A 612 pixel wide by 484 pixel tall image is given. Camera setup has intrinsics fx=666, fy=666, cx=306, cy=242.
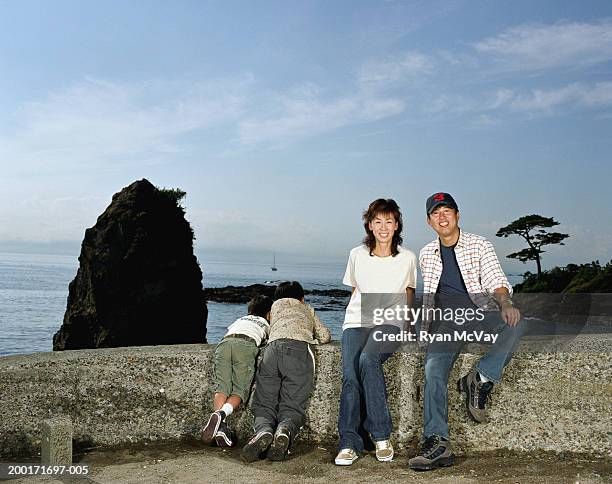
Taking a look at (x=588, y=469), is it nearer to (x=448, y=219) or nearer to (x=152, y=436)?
(x=448, y=219)

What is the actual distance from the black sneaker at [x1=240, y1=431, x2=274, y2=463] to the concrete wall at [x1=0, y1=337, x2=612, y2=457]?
0.45 meters

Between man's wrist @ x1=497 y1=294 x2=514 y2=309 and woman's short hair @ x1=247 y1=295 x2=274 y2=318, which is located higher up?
man's wrist @ x1=497 y1=294 x2=514 y2=309

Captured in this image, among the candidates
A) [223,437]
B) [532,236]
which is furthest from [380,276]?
[532,236]

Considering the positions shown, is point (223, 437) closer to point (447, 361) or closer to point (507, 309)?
point (447, 361)

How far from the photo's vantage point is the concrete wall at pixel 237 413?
412cm

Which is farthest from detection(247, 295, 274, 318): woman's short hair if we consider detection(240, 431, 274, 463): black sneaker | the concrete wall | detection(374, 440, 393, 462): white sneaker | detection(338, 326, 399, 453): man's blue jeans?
detection(374, 440, 393, 462): white sneaker

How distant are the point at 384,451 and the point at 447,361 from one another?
67cm

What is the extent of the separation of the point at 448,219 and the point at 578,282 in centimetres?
1909

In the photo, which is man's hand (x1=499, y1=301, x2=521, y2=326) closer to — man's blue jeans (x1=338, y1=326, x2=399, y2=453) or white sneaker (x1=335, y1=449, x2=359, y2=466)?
man's blue jeans (x1=338, y1=326, x2=399, y2=453)

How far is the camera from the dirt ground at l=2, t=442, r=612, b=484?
3.71 m

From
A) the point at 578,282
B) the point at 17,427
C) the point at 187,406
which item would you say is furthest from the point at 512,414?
the point at 578,282

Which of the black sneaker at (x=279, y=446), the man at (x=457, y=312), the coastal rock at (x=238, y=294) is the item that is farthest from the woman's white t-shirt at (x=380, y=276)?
the coastal rock at (x=238, y=294)

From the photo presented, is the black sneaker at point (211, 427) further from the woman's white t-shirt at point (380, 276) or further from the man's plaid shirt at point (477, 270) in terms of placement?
the man's plaid shirt at point (477, 270)

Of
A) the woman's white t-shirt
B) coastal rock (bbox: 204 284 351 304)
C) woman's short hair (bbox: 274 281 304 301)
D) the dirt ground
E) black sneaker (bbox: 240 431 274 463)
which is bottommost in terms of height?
coastal rock (bbox: 204 284 351 304)
